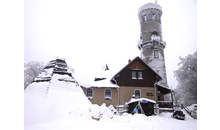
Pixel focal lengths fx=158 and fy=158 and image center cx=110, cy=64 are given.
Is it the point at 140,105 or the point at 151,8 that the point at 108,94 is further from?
the point at 151,8

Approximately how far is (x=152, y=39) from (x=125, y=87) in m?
13.0

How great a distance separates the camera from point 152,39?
3059 cm

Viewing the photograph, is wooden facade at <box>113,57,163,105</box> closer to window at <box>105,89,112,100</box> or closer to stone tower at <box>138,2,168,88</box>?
window at <box>105,89,112,100</box>

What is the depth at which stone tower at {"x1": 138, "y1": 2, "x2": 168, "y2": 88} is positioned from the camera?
29986 mm

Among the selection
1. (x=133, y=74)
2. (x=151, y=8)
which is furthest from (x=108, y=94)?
(x=151, y=8)

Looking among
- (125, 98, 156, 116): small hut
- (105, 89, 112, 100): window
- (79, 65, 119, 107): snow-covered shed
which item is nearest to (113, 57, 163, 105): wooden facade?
(79, 65, 119, 107): snow-covered shed

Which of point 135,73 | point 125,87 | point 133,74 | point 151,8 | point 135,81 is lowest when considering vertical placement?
point 125,87

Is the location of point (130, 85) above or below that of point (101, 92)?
above

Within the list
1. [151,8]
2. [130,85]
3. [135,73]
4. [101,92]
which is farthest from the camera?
[151,8]

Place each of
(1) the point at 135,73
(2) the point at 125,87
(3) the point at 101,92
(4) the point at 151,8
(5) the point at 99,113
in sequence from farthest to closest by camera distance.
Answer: (4) the point at 151,8
(1) the point at 135,73
(2) the point at 125,87
(3) the point at 101,92
(5) the point at 99,113

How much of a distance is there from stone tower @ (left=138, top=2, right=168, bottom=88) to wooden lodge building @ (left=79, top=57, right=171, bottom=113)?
7056 mm
